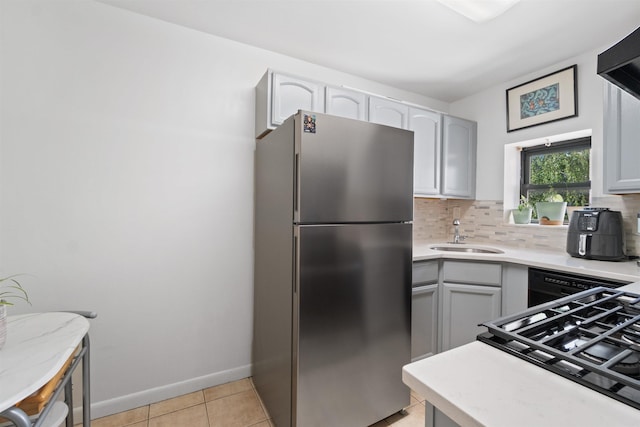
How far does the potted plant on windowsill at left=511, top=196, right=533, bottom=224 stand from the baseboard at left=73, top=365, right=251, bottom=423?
2608 millimetres

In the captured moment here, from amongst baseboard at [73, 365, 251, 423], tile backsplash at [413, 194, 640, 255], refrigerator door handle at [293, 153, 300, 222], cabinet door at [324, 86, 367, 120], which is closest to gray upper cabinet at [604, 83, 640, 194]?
tile backsplash at [413, 194, 640, 255]

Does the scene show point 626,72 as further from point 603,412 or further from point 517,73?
point 517,73

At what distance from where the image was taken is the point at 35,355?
38.1 inches

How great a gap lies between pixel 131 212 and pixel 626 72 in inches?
84.8

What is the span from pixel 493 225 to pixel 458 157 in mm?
735

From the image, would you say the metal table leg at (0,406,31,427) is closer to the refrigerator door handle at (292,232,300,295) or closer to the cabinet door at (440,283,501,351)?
the refrigerator door handle at (292,232,300,295)

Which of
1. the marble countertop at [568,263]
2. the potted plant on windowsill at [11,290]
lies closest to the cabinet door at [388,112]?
the marble countertop at [568,263]

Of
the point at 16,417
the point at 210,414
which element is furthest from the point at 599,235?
the point at 16,417

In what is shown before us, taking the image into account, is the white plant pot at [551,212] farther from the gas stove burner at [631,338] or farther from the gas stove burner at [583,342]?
the gas stove burner at [631,338]

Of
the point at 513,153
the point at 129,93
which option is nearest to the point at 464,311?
the point at 513,153

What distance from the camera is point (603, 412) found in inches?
16.0

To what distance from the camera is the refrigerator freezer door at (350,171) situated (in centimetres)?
138

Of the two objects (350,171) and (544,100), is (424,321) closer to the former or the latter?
(350,171)

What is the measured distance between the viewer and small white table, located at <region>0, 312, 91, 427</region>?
0.80 metres
